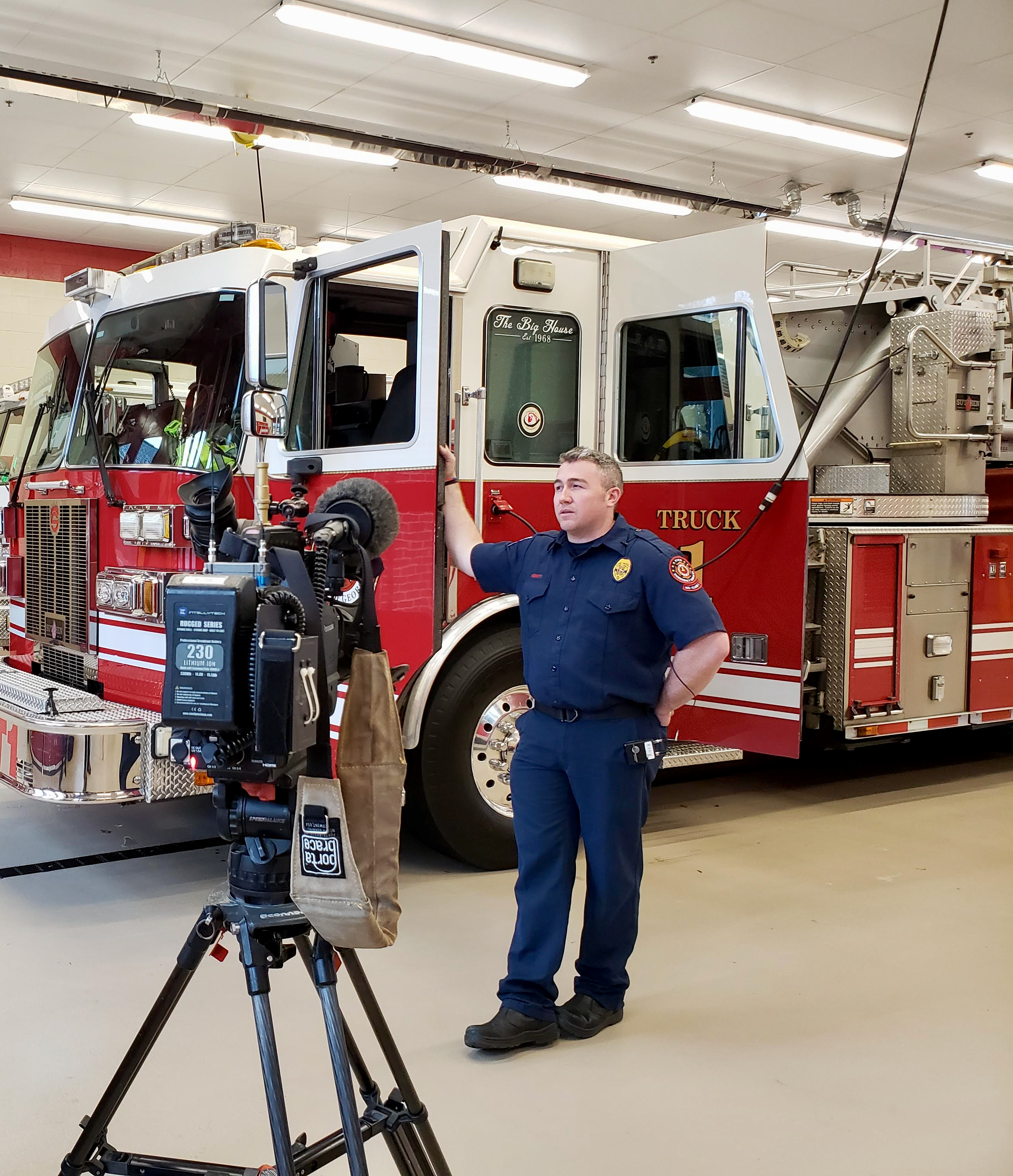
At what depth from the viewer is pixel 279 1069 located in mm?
2314

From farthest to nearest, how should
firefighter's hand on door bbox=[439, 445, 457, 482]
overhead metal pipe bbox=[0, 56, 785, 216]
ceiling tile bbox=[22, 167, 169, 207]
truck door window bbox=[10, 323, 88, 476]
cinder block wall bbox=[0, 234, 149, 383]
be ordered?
cinder block wall bbox=[0, 234, 149, 383]
ceiling tile bbox=[22, 167, 169, 207]
overhead metal pipe bbox=[0, 56, 785, 216]
truck door window bbox=[10, 323, 88, 476]
firefighter's hand on door bbox=[439, 445, 457, 482]

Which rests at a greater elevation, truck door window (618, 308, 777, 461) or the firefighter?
truck door window (618, 308, 777, 461)

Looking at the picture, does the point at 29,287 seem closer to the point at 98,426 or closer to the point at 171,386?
the point at 98,426

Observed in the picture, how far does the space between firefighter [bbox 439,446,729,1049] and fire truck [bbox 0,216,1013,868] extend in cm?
94

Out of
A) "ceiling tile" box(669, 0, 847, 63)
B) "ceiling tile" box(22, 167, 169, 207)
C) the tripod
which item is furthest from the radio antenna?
"ceiling tile" box(22, 167, 169, 207)

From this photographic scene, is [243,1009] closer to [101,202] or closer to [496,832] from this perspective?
[496,832]

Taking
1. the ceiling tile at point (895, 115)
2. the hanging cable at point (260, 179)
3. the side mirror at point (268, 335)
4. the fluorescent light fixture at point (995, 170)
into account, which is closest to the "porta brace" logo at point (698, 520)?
the hanging cable at point (260, 179)

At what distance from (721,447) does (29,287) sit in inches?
464

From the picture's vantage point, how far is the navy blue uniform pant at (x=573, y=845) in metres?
3.58

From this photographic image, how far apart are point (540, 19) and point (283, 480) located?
487 centimetres

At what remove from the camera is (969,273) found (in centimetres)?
776

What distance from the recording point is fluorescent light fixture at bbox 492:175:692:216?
11.8m

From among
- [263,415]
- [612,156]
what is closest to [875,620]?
[263,415]

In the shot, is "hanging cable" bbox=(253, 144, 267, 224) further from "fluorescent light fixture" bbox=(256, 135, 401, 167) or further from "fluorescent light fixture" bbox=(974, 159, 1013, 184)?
"fluorescent light fixture" bbox=(974, 159, 1013, 184)
